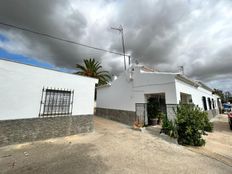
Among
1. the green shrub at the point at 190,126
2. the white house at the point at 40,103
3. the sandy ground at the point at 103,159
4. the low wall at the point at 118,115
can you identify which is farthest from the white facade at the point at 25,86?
the green shrub at the point at 190,126

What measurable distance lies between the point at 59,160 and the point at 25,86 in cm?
372

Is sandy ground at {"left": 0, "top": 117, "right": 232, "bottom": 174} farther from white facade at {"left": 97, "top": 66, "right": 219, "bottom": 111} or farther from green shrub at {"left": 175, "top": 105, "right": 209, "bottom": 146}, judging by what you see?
white facade at {"left": 97, "top": 66, "right": 219, "bottom": 111}

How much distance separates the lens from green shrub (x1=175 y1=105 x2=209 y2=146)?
19.4ft

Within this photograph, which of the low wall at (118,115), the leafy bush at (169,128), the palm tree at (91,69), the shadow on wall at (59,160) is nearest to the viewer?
the shadow on wall at (59,160)

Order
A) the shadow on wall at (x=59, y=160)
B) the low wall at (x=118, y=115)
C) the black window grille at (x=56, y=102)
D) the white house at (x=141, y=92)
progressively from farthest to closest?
the low wall at (x=118, y=115), the white house at (x=141, y=92), the black window grille at (x=56, y=102), the shadow on wall at (x=59, y=160)

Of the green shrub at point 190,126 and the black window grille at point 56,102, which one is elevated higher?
the black window grille at point 56,102

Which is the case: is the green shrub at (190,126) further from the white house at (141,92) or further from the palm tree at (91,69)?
the palm tree at (91,69)

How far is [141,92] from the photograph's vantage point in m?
10.4

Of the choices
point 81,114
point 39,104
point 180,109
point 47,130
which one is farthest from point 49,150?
point 180,109

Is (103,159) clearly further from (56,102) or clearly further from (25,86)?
(25,86)

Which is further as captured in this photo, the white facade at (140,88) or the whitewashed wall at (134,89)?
the whitewashed wall at (134,89)

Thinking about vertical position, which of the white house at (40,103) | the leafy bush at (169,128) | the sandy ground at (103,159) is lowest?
the sandy ground at (103,159)

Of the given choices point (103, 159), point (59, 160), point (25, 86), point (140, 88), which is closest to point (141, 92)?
point (140, 88)

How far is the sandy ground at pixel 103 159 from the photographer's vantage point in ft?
11.6
